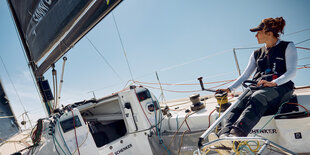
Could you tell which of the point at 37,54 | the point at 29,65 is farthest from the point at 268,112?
the point at 29,65

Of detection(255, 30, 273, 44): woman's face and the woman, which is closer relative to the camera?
the woman

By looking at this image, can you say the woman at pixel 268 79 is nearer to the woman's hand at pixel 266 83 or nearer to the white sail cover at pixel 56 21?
the woman's hand at pixel 266 83

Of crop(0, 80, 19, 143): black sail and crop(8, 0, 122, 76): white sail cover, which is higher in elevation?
crop(8, 0, 122, 76): white sail cover

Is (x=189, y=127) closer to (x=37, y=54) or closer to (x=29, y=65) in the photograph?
(x=37, y=54)

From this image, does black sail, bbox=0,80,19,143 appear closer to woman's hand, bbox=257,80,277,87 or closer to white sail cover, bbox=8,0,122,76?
white sail cover, bbox=8,0,122,76

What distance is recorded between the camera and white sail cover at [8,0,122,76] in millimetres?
1783

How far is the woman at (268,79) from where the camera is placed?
1.21m

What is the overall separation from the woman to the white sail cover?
1.39 m

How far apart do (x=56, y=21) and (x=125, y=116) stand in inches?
59.6

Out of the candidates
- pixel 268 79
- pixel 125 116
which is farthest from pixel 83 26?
pixel 268 79

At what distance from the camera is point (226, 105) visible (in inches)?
68.5

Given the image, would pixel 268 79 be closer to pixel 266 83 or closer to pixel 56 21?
pixel 266 83

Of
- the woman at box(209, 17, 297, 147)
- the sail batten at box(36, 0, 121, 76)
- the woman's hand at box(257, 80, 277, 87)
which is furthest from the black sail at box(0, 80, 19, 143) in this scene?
the woman's hand at box(257, 80, 277, 87)

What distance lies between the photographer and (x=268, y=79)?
146cm
